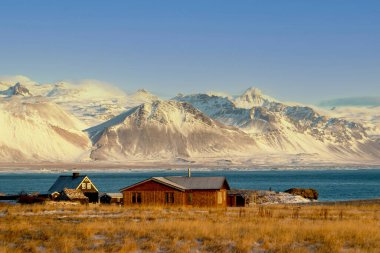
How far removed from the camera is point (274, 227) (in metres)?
32.2

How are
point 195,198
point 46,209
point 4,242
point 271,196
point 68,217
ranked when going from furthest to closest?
point 271,196 < point 195,198 < point 46,209 < point 68,217 < point 4,242

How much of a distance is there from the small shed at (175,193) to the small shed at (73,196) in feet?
25.8

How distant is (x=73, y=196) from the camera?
6950cm

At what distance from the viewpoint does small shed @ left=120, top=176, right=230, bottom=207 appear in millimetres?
61250

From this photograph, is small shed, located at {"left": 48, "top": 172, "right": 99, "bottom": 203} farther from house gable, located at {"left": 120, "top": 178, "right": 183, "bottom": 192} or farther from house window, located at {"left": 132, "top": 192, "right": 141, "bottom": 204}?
house gable, located at {"left": 120, "top": 178, "right": 183, "bottom": 192}

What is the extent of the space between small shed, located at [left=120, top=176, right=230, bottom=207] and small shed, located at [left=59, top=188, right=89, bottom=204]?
7.87 meters

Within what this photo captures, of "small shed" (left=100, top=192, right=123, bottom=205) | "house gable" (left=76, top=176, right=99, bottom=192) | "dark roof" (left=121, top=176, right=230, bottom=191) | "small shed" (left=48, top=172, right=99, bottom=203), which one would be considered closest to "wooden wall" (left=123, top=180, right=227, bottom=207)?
"dark roof" (left=121, top=176, right=230, bottom=191)

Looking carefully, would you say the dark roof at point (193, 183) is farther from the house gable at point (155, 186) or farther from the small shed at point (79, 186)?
the small shed at point (79, 186)

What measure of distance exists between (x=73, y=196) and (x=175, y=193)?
42.3ft

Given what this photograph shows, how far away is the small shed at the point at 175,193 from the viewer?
2411 inches

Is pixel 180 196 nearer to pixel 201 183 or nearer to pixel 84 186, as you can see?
pixel 201 183

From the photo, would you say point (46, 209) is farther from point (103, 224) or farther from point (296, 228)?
point (296, 228)

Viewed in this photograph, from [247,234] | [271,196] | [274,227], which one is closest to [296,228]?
[274,227]

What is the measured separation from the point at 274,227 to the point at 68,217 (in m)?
13.5
